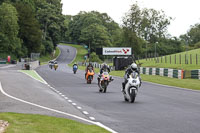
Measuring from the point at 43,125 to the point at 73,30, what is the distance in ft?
533

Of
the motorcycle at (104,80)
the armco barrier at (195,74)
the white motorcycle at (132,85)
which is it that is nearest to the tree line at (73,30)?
the armco barrier at (195,74)

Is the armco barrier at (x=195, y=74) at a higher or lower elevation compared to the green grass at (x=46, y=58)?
lower

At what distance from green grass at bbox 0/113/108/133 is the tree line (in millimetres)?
67467

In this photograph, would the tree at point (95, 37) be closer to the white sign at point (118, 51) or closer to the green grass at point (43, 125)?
the white sign at point (118, 51)

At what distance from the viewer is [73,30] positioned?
170875 mm

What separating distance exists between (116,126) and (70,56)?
131 meters

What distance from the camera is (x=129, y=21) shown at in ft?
273

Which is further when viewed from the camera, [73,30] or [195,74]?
[73,30]

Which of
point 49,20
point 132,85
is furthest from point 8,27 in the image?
point 132,85

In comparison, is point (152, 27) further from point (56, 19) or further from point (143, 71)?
point (143, 71)

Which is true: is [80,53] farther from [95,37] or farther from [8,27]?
[8,27]

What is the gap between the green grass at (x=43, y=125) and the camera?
28.3 feet

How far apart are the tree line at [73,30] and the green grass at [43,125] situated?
67467 millimetres

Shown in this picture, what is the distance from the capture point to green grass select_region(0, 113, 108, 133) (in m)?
8.63
